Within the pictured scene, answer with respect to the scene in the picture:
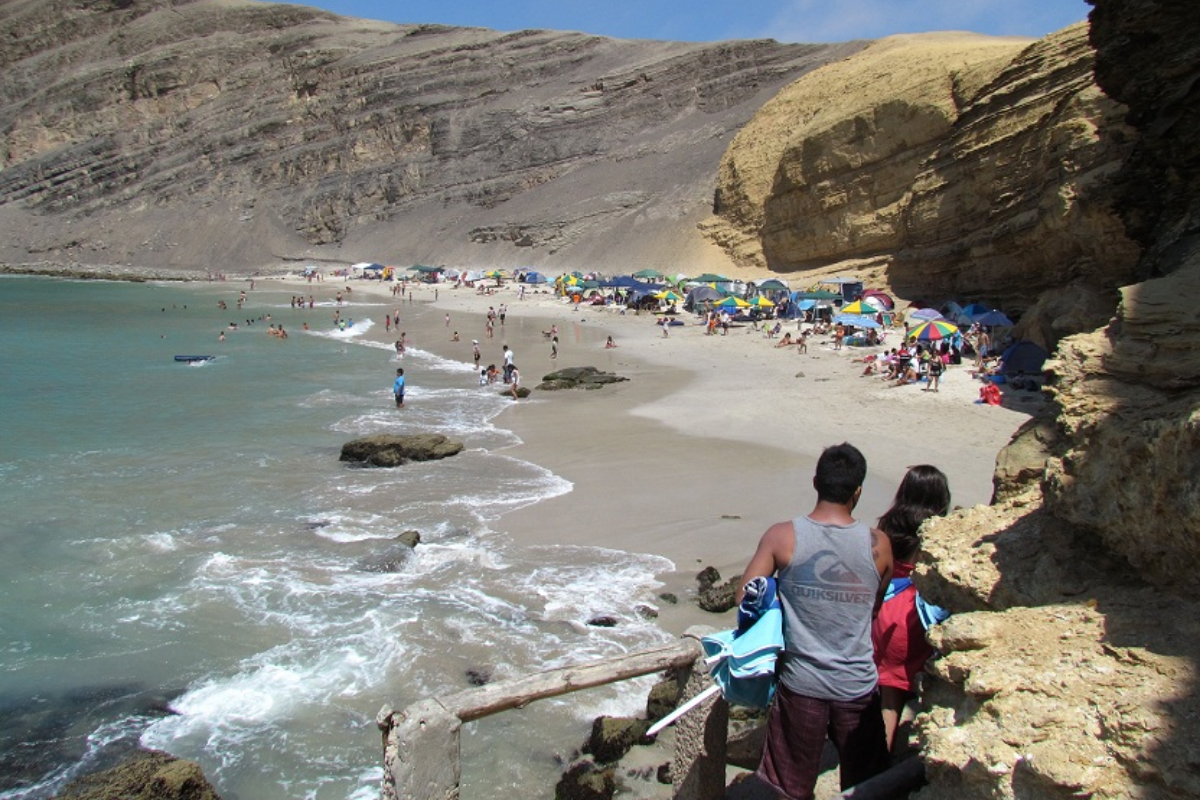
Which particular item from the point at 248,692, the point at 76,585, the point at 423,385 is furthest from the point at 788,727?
the point at 423,385

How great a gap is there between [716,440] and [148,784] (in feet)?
40.4

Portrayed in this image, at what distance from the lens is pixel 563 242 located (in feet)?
240

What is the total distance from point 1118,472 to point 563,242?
71.7 m

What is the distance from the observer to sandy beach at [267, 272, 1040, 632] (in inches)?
443

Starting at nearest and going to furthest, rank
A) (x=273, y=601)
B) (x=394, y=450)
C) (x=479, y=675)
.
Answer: (x=479, y=675) → (x=273, y=601) → (x=394, y=450)

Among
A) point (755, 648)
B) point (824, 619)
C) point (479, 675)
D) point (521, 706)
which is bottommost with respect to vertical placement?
point (479, 675)

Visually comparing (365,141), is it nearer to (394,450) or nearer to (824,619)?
(394,450)

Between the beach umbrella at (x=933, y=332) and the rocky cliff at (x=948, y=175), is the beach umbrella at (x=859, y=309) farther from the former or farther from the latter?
the beach umbrella at (x=933, y=332)

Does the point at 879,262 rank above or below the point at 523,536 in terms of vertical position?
above

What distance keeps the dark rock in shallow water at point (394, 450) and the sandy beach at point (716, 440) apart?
1664 millimetres

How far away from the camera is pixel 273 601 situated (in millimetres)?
9195

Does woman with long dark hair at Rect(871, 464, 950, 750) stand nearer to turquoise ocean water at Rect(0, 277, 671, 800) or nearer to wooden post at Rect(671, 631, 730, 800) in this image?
wooden post at Rect(671, 631, 730, 800)

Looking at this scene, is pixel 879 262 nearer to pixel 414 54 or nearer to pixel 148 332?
pixel 148 332

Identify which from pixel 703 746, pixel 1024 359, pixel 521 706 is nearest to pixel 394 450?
pixel 521 706
